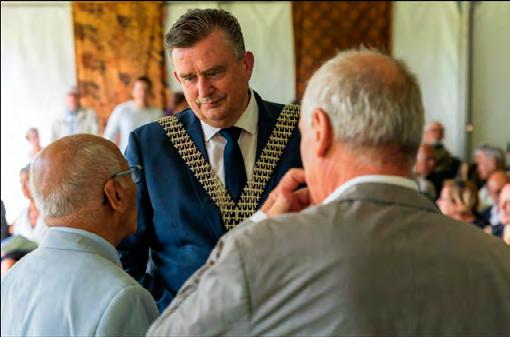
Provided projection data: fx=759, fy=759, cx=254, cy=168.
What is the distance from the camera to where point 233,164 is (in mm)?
2115

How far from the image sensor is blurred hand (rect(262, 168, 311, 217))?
53.6 inches

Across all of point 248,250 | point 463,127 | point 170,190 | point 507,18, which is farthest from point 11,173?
point 248,250

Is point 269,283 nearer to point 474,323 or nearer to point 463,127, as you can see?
point 474,323

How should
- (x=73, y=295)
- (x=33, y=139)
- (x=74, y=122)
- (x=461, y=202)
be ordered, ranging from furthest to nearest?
1. (x=74, y=122)
2. (x=33, y=139)
3. (x=461, y=202)
4. (x=73, y=295)

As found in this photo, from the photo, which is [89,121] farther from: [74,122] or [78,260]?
[78,260]

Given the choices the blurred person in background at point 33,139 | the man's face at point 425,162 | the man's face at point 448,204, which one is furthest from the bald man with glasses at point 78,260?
the blurred person in background at point 33,139

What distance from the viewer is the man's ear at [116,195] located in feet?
5.43

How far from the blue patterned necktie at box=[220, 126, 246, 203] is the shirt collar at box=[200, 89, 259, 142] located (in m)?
0.02

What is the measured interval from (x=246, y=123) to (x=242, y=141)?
2.1 inches

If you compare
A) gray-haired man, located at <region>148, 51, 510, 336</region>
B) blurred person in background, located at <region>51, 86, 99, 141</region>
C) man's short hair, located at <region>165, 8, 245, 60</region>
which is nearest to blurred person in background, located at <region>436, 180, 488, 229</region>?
man's short hair, located at <region>165, 8, 245, 60</region>

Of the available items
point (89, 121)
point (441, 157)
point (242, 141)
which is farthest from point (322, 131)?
point (89, 121)

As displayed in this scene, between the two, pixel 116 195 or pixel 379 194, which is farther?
pixel 116 195

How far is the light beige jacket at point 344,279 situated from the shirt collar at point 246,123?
3.17ft

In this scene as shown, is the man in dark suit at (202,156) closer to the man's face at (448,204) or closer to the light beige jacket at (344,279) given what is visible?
the light beige jacket at (344,279)
